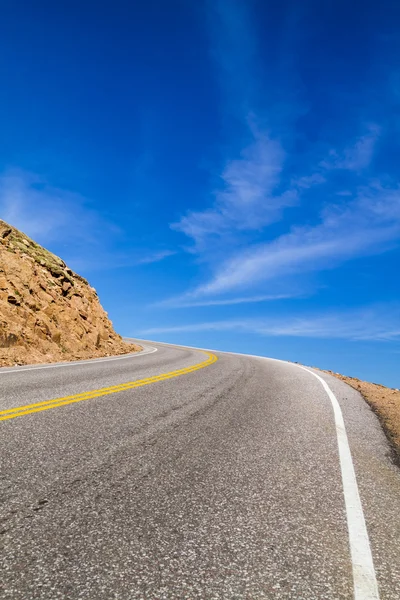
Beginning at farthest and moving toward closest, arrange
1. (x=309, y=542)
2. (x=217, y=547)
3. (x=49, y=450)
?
1. (x=49, y=450)
2. (x=309, y=542)
3. (x=217, y=547)

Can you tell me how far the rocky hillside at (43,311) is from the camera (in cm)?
1662

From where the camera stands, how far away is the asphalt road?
2.21 meters

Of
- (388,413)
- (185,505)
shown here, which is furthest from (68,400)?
(388,413)

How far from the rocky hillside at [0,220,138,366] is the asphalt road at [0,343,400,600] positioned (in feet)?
36.8

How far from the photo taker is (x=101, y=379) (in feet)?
31.7

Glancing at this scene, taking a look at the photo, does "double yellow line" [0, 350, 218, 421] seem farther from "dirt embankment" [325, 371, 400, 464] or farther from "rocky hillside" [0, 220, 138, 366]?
"rocky hillside" [0, 220, 138, 366]

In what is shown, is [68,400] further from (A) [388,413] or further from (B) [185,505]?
(A) [388,413]

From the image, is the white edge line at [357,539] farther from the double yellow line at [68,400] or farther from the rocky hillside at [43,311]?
the rocky hillside at [43,311]

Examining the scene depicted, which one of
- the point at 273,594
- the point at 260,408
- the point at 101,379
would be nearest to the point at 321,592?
the point at 273,594

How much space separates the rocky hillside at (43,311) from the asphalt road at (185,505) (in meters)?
11.2

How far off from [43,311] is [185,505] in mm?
18027

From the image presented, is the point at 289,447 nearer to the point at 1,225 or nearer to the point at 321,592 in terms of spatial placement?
the point at 321,592

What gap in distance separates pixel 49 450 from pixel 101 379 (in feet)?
18.4

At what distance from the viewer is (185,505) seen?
310 centimetres
